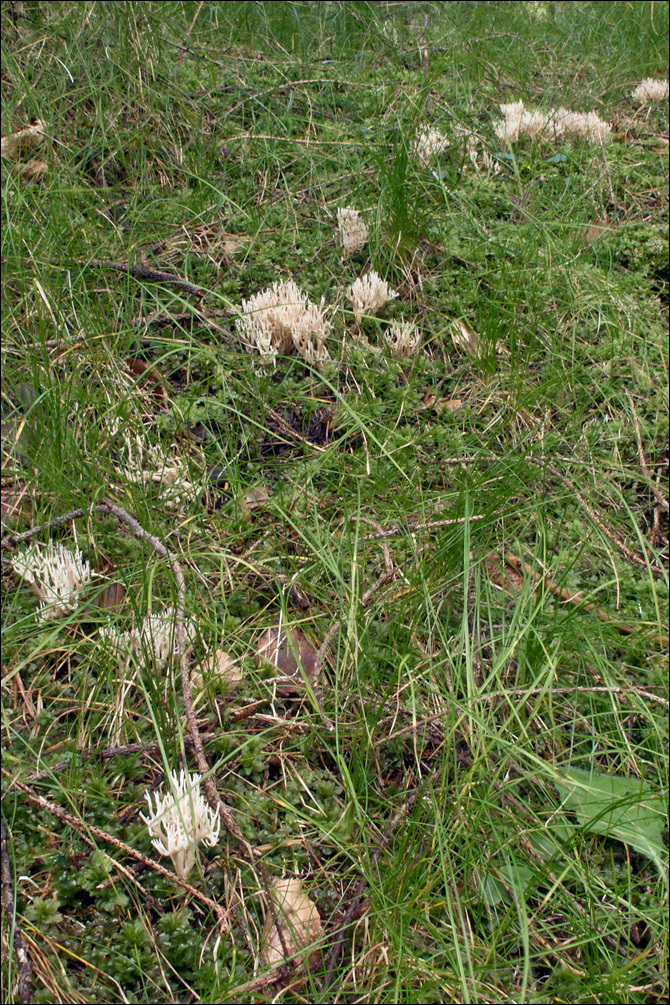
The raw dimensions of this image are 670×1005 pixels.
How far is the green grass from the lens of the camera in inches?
64.1

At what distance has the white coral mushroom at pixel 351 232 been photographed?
3.24 metres

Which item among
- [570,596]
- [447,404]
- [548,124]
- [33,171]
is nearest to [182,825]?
[570,596]

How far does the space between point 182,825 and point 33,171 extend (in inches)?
117

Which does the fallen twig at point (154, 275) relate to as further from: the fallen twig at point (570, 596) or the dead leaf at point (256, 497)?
the fallen twig at point (570, 596)

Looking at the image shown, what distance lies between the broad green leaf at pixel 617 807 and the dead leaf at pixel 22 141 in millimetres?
3451

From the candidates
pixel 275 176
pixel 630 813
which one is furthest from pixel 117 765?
pixel 275 176

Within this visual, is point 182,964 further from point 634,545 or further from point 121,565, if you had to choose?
point 634,545

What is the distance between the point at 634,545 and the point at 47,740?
1.89m

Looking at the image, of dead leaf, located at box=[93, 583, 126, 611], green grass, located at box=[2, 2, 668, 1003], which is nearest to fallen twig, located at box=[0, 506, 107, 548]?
green grass, located at box=[2, 2, 668, 1003]

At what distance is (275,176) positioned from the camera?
357 cm

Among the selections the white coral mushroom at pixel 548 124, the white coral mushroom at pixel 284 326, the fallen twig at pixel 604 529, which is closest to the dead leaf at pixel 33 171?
the white coral mushroom at pixel 284 326

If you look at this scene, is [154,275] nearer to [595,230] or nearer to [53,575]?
[53,575]

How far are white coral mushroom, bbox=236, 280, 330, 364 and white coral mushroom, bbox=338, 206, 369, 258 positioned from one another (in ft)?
1.45

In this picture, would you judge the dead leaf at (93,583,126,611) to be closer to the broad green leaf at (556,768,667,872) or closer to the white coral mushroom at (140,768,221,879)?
the white coral mushroom at (140,768,221,879)
